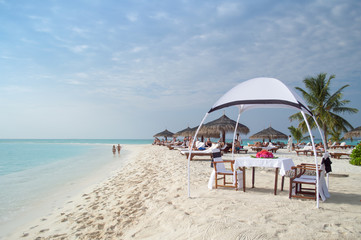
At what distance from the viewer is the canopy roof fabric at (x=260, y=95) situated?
4.77m

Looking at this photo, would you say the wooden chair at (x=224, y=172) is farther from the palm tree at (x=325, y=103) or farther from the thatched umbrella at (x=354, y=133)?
the thatched umbrella at (x=354, y=133)

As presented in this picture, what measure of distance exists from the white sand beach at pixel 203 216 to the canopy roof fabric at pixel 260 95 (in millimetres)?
1805

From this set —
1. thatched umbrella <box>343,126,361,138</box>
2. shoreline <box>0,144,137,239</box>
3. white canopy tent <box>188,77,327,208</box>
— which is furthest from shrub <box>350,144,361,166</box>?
thatched umbrella <box>343,126,361,138</box>

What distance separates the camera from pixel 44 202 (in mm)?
6449

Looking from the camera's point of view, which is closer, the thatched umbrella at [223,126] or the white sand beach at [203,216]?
the white sand beach at [203,216]

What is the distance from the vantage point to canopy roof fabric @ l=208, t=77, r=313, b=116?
15.6ft

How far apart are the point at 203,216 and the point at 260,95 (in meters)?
2.66

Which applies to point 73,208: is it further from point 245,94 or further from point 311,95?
point 311,95

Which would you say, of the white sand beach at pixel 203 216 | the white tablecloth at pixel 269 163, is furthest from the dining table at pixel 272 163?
the white sand beach at pixel 203 216

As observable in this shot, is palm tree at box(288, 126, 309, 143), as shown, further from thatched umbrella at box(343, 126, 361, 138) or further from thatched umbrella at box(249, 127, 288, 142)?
thatched umbrella at box(343, 126, 361, 138)

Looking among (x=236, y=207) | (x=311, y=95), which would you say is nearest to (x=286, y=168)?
(x=236, y=207)

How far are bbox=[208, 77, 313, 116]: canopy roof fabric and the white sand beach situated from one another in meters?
1.81

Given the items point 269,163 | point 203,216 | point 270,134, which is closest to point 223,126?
point 270,134

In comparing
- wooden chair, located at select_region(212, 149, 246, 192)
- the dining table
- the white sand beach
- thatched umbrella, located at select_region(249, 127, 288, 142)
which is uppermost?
thatched umbrella, located at select_region(249, 127, 288, 142)
